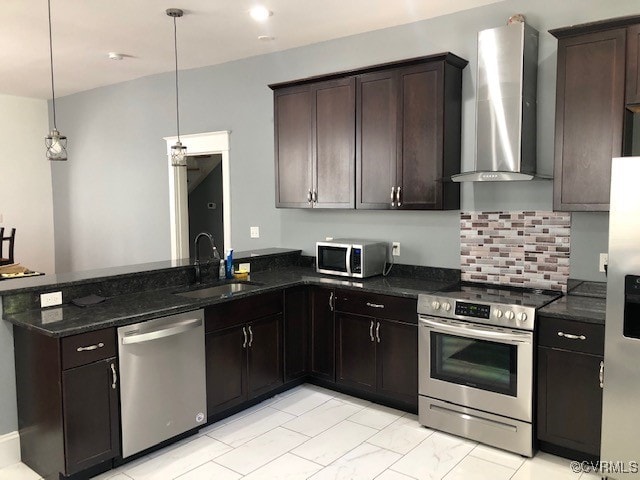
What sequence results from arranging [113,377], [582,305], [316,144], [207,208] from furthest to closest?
[207,208] → [316,144] → [582,305] → [113,377]

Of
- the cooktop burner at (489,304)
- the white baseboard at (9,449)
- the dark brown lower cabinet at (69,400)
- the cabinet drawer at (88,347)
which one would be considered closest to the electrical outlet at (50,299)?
the dark brown lower cabinet at (69,400)

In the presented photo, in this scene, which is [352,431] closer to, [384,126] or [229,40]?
[384,126]

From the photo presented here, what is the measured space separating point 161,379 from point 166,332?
0.91 feet

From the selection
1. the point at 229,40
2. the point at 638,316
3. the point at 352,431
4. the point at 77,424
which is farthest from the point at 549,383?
the point at 229,40

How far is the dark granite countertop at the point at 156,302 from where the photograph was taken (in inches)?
105

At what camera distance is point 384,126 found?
384 cm

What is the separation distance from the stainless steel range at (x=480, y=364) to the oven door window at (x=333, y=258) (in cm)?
89

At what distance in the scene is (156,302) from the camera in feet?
10.3

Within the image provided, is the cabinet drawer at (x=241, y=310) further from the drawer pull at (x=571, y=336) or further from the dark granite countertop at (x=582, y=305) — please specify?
the drawer pull at (x=571, y=336)

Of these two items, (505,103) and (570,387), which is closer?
(570,387)

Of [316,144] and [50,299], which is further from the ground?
[316,144]

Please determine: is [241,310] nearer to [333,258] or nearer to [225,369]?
[225,369]

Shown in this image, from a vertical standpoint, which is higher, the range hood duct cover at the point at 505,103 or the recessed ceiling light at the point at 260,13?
the recessed ceiling light at the point at 260,13

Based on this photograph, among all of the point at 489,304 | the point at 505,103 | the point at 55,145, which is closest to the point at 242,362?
the point at 489,304
